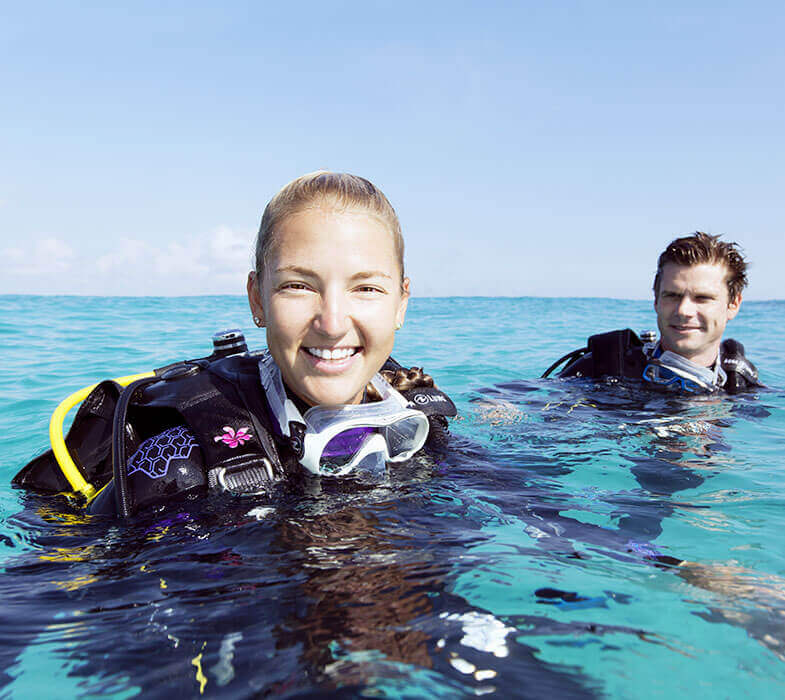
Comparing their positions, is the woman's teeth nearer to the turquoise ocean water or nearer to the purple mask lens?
the purple mask lens

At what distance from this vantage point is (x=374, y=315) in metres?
2.20

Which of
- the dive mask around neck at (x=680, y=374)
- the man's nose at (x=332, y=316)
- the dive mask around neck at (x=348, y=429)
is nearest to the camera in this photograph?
the man's nose at (x=332, y=316)

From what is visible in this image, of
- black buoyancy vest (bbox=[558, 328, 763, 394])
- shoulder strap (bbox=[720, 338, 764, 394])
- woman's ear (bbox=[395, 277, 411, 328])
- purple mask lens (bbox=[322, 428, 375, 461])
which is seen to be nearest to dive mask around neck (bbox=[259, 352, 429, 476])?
purple mask lens (bbox=[322, 428, 375, 461])

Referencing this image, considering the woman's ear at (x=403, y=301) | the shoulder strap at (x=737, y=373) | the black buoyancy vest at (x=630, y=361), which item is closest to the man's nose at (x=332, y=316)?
the woman's ear at (x=403, y=301)

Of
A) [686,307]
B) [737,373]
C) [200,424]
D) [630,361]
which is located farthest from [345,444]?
[737,373]

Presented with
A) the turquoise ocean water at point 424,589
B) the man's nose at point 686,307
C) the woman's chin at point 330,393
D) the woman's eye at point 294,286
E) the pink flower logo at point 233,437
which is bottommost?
the turquoise ocean water at point 424,589

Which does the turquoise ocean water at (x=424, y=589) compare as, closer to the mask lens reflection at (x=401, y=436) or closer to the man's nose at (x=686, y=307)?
the mask lens reflection at (x=401, y=436)

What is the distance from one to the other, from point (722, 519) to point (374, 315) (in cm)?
169

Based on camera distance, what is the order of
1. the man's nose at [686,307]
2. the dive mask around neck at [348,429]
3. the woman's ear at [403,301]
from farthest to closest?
the man's nose at [686,307] → the woman's ear at [403,301] → the dive mask around neck at [348,429]

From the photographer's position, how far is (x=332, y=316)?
2.09m

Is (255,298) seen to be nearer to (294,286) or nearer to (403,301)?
(294,286)

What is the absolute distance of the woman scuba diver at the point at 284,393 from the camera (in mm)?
2131

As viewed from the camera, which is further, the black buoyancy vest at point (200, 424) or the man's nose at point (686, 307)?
the man's nose at point (686, 307)

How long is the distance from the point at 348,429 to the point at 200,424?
56cm
